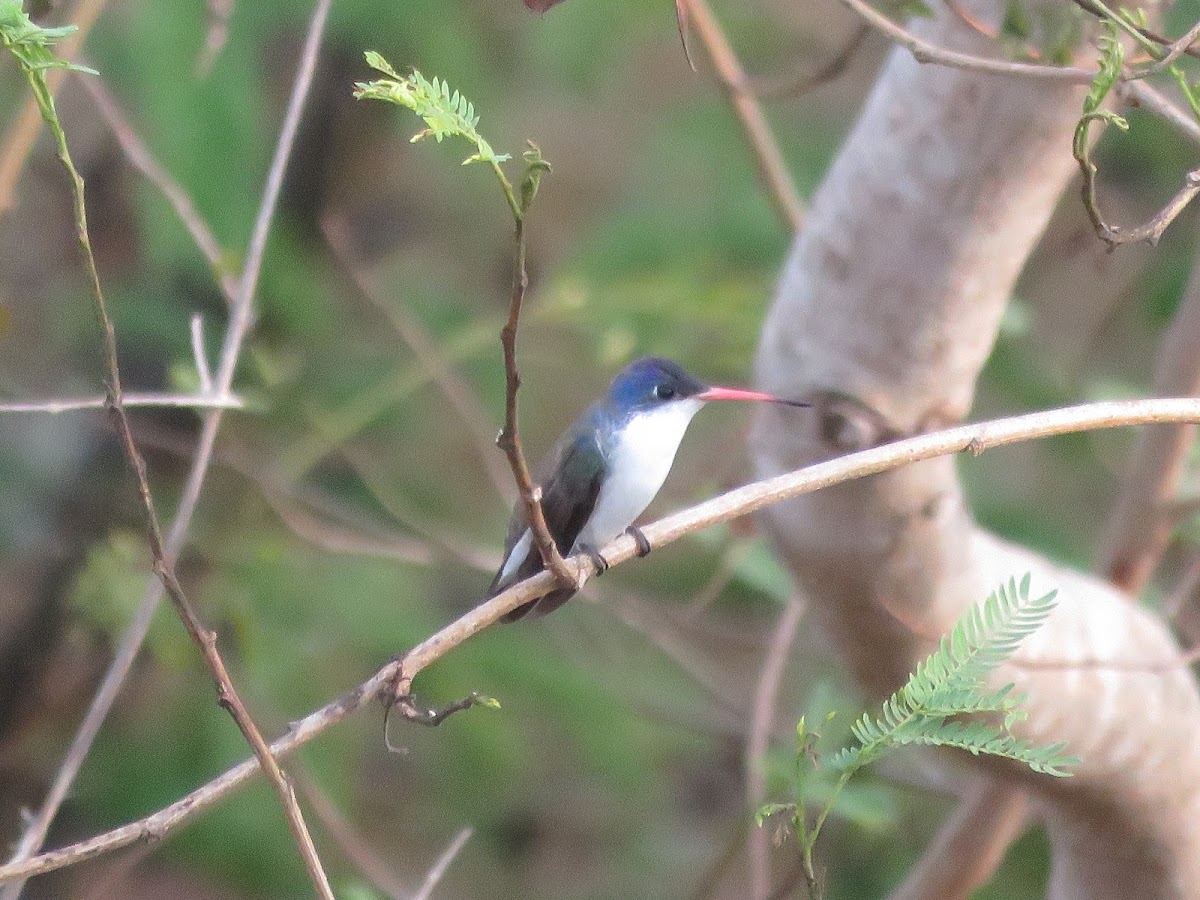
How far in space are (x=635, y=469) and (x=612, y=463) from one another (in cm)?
6

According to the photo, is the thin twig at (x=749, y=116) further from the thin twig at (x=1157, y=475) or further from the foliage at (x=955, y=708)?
the foliage at (x=955, y=708)

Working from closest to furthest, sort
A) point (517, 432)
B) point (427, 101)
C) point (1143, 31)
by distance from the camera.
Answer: point (427, 101), point (517, 432), point (1143, 31)

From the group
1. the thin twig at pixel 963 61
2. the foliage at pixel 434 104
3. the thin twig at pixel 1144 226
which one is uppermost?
Answer: the thin twig at pixel 963 61

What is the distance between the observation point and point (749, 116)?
11.1 feet

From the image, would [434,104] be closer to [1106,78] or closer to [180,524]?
[1106,78]

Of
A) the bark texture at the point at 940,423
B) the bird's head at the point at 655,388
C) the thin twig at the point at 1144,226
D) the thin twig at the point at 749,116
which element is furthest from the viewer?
the thin twig at the point at 749,116

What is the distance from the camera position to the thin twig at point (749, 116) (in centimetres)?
310

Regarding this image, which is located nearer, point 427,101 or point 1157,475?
point 427,101

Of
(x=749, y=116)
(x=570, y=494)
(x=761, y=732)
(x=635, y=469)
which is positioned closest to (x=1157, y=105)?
(x=635, y=469)

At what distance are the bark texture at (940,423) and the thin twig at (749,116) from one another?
764mm

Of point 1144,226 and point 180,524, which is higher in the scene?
point 1144,226

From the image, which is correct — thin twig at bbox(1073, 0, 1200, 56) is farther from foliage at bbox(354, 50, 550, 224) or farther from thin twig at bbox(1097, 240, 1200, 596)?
thin twig at bbox(1097, 240, 1200, 596)

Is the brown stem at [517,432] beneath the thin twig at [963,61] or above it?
beneath

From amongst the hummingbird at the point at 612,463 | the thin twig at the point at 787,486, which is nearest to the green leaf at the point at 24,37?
the thin twig at the point at 787,486
